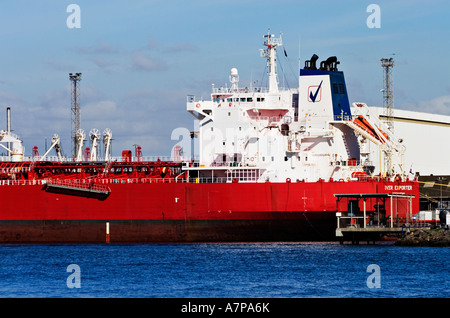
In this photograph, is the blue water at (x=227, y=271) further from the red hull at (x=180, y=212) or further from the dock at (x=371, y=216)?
→ the red hull at (x=180, y=212)

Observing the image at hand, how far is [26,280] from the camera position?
3105 centimetres

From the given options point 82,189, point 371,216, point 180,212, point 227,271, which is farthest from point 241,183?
point 227,271

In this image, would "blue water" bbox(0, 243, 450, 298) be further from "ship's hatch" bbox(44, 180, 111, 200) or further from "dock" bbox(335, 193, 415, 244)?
"ship's hatch" bbox(44, 180, 111, 200)

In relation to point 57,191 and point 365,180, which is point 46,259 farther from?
point 365,180

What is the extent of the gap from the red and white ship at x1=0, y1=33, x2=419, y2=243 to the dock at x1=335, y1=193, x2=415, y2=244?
0.27m

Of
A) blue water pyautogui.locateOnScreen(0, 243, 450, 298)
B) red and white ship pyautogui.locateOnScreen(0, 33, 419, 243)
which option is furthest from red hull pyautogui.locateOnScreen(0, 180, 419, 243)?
blue water pyautogui.locateOnScreen(0, 243, 450, 298)

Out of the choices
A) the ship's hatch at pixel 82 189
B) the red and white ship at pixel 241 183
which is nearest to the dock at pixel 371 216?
the red and white ship at pixel 241 183

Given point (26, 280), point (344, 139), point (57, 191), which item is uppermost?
point (344, 139)

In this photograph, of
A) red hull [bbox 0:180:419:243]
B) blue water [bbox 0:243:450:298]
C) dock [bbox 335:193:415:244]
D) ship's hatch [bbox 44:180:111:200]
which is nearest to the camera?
blue water [bbox 0:243:450:298]

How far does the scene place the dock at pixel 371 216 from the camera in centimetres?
4400

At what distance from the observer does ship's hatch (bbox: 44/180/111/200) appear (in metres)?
48.0

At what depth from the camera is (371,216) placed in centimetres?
4609
